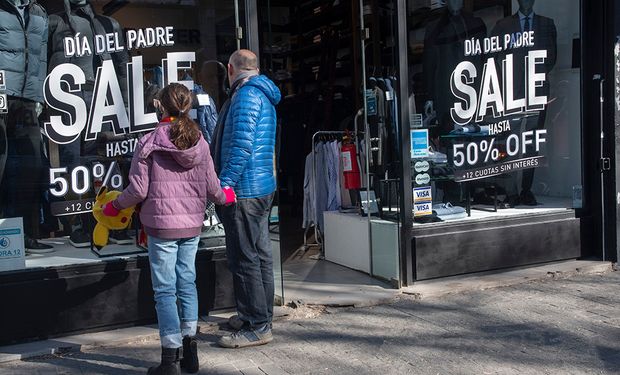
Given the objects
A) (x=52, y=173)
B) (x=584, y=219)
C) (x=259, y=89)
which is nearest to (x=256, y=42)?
(x=259, y=89)

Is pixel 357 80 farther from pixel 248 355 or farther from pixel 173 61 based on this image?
pixel 248 355

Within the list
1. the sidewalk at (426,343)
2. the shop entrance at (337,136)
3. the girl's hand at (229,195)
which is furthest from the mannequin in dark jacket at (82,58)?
the shop entrance at (337,136)

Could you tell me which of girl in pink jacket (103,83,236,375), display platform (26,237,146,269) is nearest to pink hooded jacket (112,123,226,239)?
girl in pink jacket (103,83,236,375)

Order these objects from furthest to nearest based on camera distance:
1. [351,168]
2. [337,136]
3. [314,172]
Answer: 1. [337,136]
2. [314,172]
3. [351,168]

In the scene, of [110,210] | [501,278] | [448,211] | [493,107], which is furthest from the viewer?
[493,107]

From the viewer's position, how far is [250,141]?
4348 mm

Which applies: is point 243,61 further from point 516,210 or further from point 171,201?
point 516,210

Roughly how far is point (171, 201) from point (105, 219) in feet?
2.36

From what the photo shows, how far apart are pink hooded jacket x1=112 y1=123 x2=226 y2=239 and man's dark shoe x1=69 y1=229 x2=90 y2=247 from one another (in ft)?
4.00

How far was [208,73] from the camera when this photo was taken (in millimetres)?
5340

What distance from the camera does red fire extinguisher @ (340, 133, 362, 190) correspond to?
6766 millimetres

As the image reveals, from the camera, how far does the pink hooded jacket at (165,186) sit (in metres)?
3.82

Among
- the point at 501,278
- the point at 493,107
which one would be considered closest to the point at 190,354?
the point at 501,278

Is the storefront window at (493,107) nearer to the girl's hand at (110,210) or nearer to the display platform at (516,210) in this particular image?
the display platform at (516,210)
